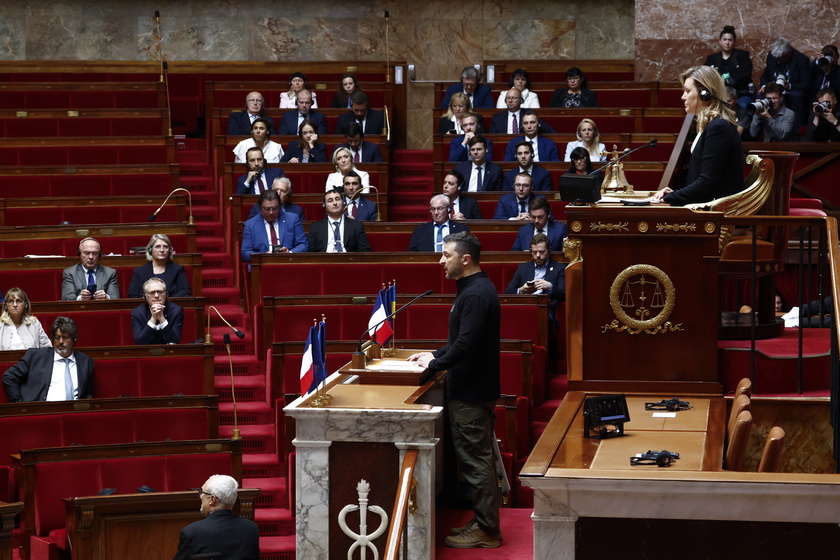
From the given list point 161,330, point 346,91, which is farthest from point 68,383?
point 346,91

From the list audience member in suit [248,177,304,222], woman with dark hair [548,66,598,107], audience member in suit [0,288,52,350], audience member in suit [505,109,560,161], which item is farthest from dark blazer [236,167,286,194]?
woman with dark hair [548,66,598,107]

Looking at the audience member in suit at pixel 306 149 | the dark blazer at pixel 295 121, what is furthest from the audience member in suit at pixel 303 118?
the audience member in suit at pixel 306 149

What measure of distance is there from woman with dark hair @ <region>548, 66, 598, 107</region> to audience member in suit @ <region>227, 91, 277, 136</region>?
1.80 meters

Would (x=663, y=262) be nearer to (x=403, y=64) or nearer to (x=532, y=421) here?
(x=532, y=421)

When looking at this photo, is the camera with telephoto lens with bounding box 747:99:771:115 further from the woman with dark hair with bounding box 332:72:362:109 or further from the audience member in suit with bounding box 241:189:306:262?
the audience member in suit with bounding box 241:189:306:262

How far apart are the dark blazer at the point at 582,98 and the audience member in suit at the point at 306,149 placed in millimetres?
1624

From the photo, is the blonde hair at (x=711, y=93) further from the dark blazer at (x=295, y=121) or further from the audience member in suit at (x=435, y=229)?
the dark blazer at (x=295, y=121)

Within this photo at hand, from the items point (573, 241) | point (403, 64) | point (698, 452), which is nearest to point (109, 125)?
point (403, 64)

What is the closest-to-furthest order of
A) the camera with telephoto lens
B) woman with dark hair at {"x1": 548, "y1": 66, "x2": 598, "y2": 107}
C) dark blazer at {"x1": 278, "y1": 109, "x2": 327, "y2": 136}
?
the camera with telephoto lens
dark blazer at {"x1": 278, "y1": 109, "x2": 327, "y2": 136}
woman with dark hair at {"x1": 548, "y1": 66, "x2": 598, "y2": 107}

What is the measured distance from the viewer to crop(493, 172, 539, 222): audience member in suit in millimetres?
6832

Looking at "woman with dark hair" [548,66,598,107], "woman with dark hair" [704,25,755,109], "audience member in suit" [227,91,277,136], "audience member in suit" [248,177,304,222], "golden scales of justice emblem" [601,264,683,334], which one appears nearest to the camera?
"golden scales of justice emblem" [601,264,683,334]

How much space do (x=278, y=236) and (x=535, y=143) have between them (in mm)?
1841

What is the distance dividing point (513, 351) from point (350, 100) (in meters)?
3.61

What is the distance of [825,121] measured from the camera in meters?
7.62
